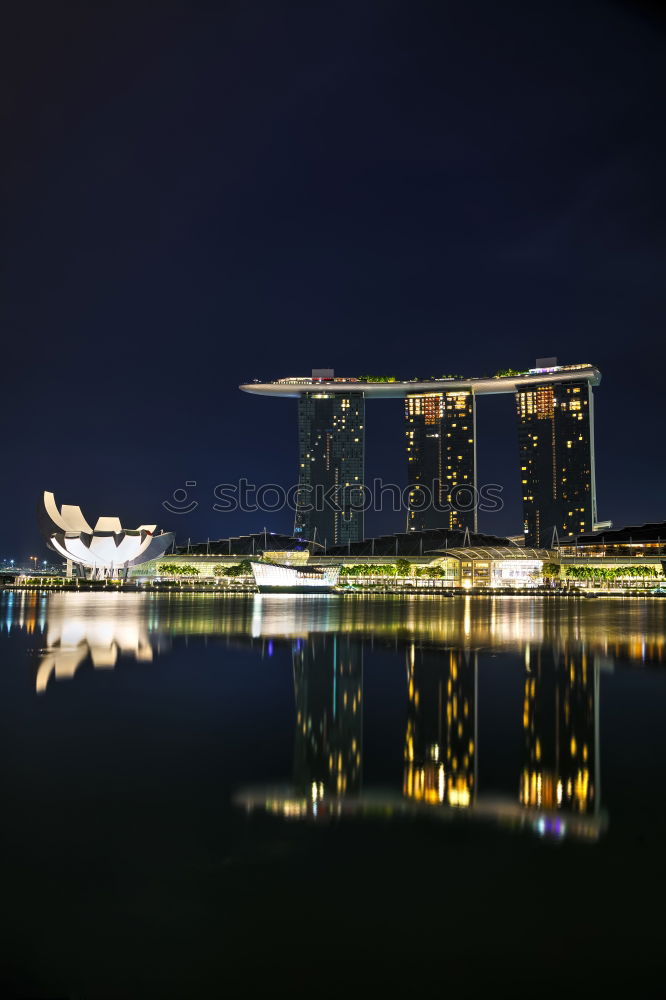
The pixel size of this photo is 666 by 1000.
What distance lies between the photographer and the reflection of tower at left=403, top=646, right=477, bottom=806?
7.35 m

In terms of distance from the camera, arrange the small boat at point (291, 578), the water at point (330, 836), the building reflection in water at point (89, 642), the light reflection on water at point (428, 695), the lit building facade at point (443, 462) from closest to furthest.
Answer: the water at point (330, 836)
the light reflection on water at point (428, 695)
the building reflection in water at point (89, 642)
the small boat at point (291, 578)
the lit building facade at point (443, 462)

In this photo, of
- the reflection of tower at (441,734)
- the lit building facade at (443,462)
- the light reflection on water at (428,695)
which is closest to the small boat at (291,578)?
the light reflection on water at (428,695)

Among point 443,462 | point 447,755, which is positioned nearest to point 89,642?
point 447,755

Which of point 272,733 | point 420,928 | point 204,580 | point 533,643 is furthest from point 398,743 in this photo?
point 204,580

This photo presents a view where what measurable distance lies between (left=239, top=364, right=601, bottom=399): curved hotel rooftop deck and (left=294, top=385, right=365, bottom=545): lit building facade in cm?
200

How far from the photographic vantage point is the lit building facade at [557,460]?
125m

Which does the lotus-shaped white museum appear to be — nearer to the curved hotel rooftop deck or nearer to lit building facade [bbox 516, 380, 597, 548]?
the curved hotel rooftop deck

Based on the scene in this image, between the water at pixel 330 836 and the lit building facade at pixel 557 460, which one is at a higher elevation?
the lit building facade at pixel 557 460

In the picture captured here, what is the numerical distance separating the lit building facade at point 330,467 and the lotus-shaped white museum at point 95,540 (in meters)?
55.2

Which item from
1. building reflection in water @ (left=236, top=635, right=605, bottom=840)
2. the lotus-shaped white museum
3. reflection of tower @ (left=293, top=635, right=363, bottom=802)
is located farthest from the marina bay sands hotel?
building reflection in water @ (left=236, top=635, right=605, bottom=840)

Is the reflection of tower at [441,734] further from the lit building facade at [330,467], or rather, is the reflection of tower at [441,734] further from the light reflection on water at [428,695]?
the lit building facade at [330,467]

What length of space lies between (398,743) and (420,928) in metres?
4.78

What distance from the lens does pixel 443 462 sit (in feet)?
458

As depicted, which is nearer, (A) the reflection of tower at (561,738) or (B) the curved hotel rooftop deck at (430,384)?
(A) the reflection of tower at (561,738)
